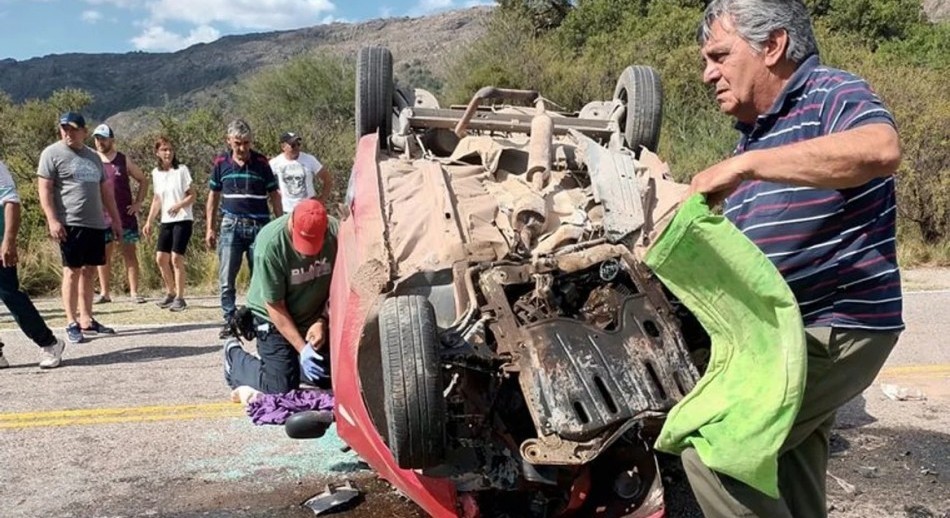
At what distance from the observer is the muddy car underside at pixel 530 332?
9.46ft

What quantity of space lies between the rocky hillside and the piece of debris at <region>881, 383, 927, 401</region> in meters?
80.6

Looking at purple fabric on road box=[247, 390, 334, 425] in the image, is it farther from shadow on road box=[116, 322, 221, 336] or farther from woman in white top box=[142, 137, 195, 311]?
woman in white top box=[142, 137, 195, 311]

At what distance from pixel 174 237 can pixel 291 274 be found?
465cm

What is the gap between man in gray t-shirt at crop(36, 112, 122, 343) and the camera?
23.1 feet

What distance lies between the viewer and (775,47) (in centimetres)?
247

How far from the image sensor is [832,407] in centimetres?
249

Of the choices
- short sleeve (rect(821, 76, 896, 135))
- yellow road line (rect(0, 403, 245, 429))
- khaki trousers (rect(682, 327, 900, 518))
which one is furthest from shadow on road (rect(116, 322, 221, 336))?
short sleeve (rect(821, 76, 896, 135))

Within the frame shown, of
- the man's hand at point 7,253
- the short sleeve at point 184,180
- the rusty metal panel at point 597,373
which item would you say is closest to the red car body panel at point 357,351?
the rusty metal panel at point 597,373

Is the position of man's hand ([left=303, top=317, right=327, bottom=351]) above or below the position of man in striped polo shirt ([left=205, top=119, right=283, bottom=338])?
below

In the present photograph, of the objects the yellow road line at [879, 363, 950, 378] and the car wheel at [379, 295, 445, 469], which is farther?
the yellow road line at [879, 363, 950, 378]

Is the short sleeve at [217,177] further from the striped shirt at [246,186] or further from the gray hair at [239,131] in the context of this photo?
the gray hair at [239,131]

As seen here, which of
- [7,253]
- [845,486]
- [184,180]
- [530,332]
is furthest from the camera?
[184,180]

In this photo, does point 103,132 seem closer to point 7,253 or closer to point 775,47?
point 7,253

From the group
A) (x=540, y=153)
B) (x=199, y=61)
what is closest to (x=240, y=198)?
(x=540, y=153)
